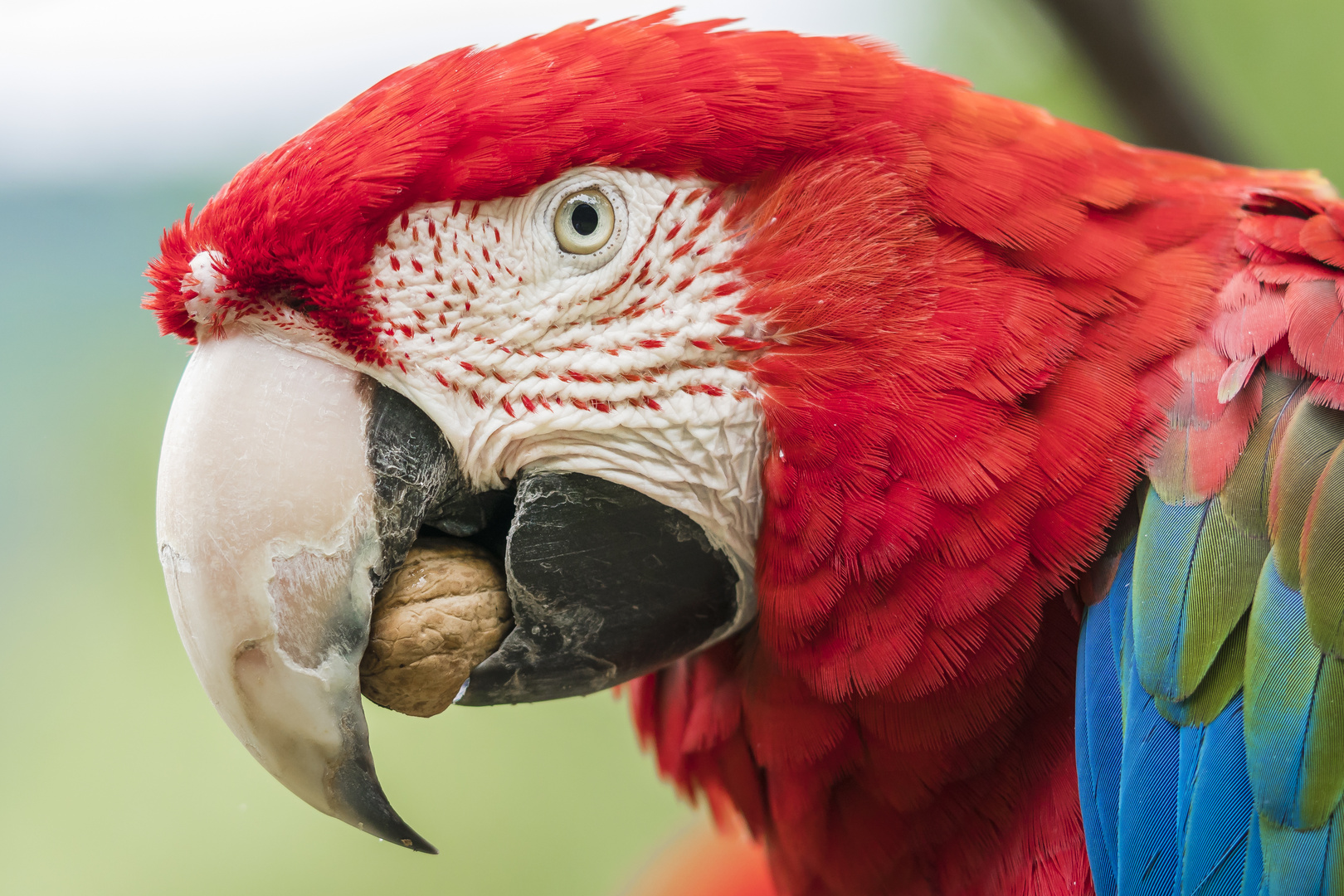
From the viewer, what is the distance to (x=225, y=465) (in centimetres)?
75

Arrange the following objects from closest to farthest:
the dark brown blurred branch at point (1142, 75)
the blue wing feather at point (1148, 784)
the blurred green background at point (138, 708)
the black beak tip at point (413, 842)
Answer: the blue wing feather at point (1148, 784) < the black beak tip at point (413, 842) < the dark brown blurred branch at point (1142, 75) < the blurred green background at point (138, 708)

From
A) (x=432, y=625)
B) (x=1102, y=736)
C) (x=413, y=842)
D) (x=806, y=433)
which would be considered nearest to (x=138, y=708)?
(x=413, y=842)

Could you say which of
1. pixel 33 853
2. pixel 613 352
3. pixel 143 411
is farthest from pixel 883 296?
Answer: pixel 33 853

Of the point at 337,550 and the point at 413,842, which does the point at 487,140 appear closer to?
the point at 337,550

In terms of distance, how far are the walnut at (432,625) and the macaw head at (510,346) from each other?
0.02 metres

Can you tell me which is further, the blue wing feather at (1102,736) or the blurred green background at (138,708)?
the blurred green background at (138,708)

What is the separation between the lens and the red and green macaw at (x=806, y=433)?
750 millimetres

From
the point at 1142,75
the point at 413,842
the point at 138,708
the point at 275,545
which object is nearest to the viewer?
the point at 275,545

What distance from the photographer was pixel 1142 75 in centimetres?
146

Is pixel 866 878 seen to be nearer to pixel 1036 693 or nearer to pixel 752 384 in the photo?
pixel 1036 693

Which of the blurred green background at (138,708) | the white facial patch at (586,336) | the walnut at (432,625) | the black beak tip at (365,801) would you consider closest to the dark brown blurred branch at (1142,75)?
the blurred green background at (138,708)

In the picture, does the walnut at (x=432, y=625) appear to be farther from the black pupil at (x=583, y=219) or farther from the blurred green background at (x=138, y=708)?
the blurred green background at (x=138, y=708)

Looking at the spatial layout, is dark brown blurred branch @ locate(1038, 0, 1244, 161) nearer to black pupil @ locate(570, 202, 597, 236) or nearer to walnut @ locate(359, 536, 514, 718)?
black pupil @ locate(570, 202, 597, 236)

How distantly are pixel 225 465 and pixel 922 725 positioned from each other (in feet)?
1.99
